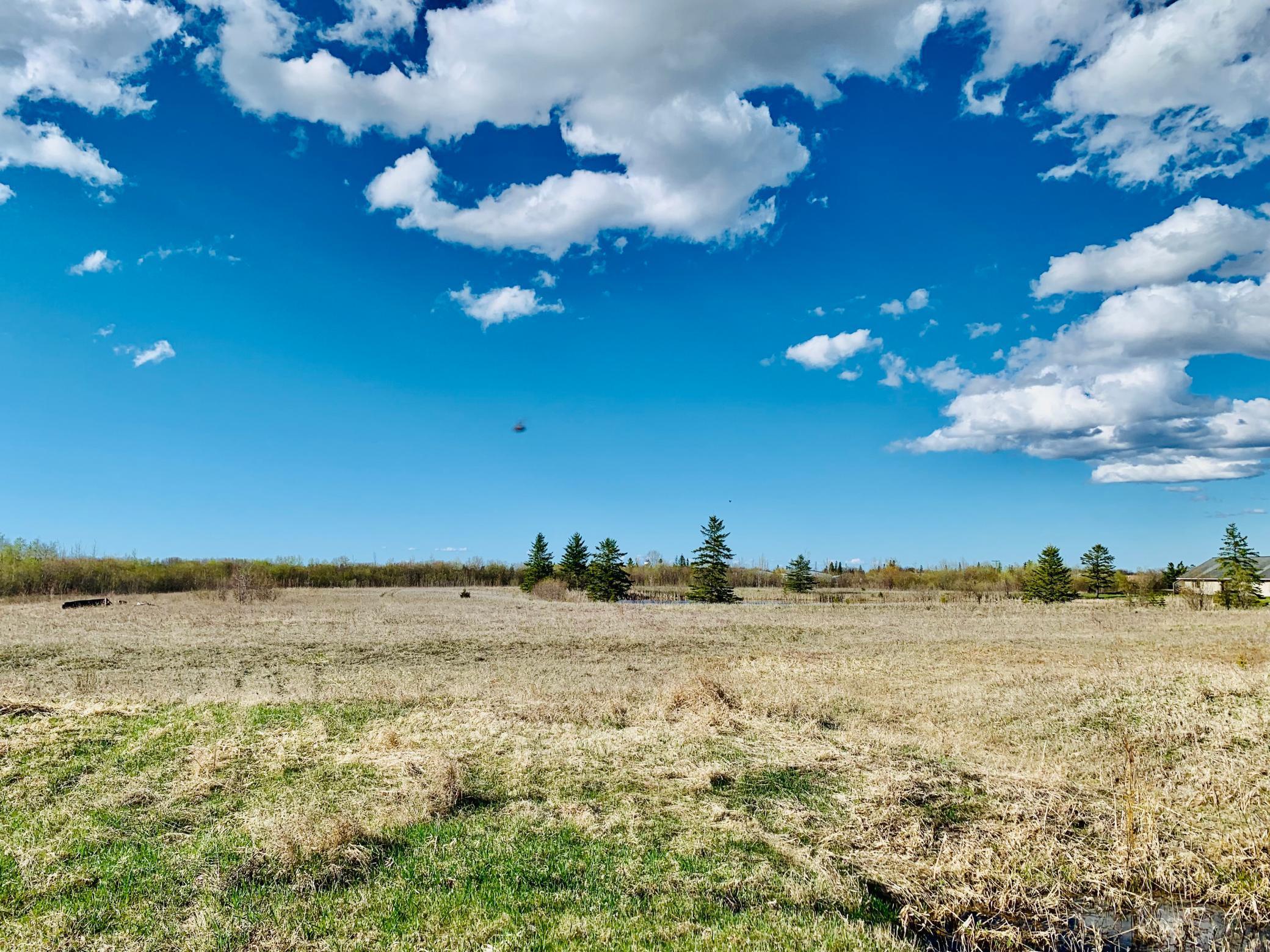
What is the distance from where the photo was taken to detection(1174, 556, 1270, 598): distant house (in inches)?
3199

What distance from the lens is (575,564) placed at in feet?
278

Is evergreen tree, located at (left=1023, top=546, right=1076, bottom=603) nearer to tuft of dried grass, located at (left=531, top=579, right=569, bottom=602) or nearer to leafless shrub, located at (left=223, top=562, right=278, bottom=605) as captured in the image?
tuft of dried grass, located at (left=531, top=579, right=569, bottom=602)

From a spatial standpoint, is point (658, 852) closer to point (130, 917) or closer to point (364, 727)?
point (130, 917)

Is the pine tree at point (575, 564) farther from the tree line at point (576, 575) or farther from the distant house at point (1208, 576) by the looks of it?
the distant house at point (1208, 576)

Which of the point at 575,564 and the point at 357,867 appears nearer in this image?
the point at 357,867

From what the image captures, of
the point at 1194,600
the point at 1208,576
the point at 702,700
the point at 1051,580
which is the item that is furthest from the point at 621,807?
the point at 1208,576

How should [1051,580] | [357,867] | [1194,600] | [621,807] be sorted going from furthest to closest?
[1051,580]
[1194,600]
[621,807]
[357,867]

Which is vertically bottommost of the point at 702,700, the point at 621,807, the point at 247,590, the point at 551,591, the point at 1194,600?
the point at 551,591

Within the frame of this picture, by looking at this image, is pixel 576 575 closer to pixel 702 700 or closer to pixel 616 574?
pixel 616 574

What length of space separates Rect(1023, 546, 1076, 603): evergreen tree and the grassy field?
61.0 meters

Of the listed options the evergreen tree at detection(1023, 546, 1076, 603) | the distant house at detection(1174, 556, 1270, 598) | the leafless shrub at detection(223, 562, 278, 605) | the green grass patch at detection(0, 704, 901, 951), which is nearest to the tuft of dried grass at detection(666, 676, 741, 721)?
the green grass patch at detection(0, 704, 901, 951)

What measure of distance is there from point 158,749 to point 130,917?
5.30m

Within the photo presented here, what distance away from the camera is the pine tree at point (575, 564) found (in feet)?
273

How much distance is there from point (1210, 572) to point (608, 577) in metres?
73.6
